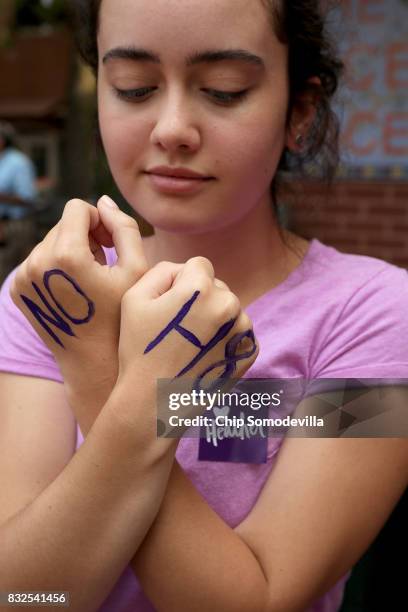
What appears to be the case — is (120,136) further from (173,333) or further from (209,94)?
(173,333)

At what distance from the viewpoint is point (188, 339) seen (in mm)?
866

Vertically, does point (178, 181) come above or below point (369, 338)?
above

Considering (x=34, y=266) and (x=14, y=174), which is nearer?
(x=34, y=266)

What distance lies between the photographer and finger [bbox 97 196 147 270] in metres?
0.91

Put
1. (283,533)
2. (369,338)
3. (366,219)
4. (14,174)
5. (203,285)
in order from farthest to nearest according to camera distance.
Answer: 1. (14,174)
2. (366,219)
3. (369,338)
4. (283,533)
5. (203,285)

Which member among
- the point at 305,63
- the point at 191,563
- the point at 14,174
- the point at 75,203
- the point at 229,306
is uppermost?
the point at 14,174

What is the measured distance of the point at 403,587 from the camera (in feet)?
4.18

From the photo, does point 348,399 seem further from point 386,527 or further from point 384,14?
point 384,14

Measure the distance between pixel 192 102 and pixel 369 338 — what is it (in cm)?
37

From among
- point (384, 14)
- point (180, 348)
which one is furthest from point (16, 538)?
point (384, 14)

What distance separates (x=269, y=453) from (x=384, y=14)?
2.89 meters

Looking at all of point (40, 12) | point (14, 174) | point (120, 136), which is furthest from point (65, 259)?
point (40, 12)

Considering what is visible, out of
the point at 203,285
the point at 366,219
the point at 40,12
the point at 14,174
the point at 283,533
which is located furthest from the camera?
the point at 40,12

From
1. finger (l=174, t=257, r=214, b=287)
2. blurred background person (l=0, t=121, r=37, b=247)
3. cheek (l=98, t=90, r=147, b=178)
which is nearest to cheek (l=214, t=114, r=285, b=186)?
→ cheek (l=98, t=90, r=147, b=178)
